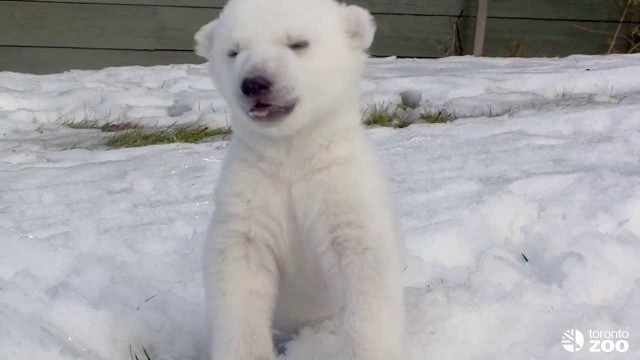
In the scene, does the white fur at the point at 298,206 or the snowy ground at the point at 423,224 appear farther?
the snowy ground at the point at 423,224

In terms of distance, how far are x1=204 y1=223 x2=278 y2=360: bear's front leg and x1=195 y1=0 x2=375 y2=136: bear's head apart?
35 centimetres

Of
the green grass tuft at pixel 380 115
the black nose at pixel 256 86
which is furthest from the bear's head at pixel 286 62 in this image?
the green grass tuft at pixel 380 115

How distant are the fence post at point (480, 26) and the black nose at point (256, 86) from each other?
22.1 feet

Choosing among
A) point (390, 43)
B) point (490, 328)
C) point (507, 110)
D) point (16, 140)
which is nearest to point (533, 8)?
point (390, 43)

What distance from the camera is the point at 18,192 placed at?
13.9 ft

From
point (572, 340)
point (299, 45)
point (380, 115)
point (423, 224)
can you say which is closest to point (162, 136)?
point (380, 115)

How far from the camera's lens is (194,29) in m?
8.85

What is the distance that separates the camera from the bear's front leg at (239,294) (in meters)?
2.40

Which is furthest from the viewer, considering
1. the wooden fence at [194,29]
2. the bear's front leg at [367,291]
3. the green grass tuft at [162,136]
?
the wooden fence at [194,29]

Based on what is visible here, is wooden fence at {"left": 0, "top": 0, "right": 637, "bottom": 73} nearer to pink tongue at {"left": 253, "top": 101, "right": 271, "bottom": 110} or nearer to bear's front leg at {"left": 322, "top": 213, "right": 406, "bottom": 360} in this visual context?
pink tongue at {"left": 253, "top": 101, "right": 271, "bottom": 110}

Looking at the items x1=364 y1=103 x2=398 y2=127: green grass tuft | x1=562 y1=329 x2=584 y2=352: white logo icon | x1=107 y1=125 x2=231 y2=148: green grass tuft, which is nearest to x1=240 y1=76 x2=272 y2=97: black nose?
x1=562 y1=329 x2=584 y2=352: white logo icon

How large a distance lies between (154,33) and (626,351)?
720cm

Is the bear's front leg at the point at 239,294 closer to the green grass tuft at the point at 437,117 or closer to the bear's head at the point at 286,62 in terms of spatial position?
the bear's head at the point at 286,62

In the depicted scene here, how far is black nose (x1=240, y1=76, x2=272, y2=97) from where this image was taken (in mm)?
2371
